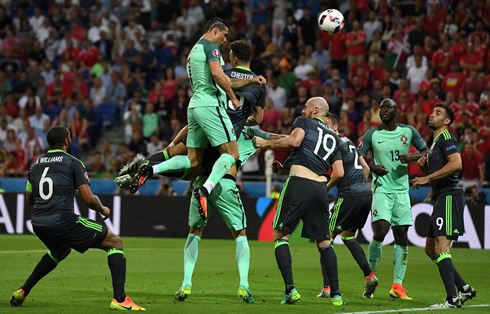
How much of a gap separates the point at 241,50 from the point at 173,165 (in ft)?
5.32

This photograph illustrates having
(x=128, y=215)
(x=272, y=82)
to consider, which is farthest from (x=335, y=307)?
(x=272, y=82)

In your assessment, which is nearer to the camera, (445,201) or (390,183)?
(445,201)

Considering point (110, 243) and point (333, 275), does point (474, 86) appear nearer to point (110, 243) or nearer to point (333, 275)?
point (333, 275)

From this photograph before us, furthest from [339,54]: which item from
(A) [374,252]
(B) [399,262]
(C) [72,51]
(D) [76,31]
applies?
(B) [399,262]

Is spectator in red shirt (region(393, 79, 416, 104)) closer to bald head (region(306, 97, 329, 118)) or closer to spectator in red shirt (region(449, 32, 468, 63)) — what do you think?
spectator in red shirt (region(449, 32, 468, 63))

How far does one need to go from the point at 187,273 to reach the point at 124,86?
53.7 ft

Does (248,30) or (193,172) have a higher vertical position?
(248,30)

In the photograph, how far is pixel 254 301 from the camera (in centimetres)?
838

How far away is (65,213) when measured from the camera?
7520 mm

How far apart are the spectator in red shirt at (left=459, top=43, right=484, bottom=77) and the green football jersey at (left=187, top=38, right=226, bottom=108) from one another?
12.5 meters

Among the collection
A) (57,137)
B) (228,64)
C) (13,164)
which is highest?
(228,64)

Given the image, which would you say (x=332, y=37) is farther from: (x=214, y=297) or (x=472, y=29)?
(x=214, y=297)

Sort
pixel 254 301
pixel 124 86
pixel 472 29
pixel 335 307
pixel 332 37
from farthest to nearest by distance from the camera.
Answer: pixel 124 86
pixel 332 37
pixel 472 29
pixel 254 301
pixel 335 307

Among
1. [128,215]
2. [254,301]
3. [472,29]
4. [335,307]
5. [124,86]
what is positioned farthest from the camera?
[124,86]
